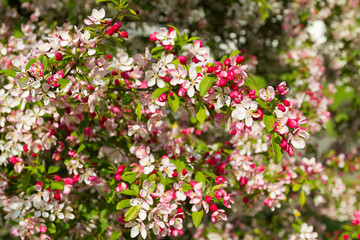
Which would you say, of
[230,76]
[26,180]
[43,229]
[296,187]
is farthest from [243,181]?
[26,180]

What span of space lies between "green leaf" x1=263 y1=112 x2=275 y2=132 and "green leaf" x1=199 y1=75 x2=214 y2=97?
0.37 meters

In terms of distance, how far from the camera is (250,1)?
5258 mm

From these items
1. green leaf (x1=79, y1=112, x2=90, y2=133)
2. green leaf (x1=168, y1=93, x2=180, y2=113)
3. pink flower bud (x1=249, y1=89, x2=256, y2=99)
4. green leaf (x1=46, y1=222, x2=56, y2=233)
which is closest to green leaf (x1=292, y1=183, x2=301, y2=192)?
pink flower bud (x1=249, y1=89, x2=256, y2=99)

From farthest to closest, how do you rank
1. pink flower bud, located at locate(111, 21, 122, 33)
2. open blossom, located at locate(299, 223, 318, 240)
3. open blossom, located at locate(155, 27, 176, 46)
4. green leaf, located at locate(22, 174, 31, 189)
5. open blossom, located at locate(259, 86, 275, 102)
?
open blossom, located at locate(299, 223, 318, 240) < green leaf, located at locate(22, 174, 31, 189) < open blossom, located at locate(155, 27, 176, 46) < pink flower bud, located at locate(111, 21, 122, 33) < open blossom, located at locate(259, 86, 275, 102)

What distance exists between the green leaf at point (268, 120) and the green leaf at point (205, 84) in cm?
37

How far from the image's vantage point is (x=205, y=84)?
207cm

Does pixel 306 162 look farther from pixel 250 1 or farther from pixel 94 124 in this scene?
pixel 250 1

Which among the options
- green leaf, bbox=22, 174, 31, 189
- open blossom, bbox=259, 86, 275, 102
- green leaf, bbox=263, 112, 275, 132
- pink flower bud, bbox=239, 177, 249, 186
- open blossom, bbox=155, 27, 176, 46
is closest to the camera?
green leaf, bbox=263, 112, 275, 132

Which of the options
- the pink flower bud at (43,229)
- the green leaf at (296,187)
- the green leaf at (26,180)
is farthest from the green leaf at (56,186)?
the green leaf at (296,187)

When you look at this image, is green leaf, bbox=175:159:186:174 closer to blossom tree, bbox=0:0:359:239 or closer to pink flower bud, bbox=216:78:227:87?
blossom tree, bbox=0:0:359:239

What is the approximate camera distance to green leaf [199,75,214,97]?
204cm

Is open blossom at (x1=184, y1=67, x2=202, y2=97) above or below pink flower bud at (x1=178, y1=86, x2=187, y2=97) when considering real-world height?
above

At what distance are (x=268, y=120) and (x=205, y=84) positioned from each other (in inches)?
16.0

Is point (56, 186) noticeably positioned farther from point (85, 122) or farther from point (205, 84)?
point (205, 84)
